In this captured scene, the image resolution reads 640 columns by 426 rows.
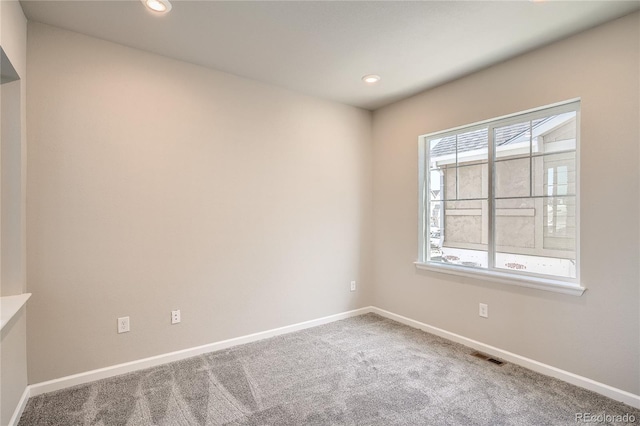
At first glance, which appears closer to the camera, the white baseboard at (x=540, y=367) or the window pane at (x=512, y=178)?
the white baseboard at (x=540, y=367)

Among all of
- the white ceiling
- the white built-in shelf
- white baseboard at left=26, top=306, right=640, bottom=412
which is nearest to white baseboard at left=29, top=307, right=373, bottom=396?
white baseboard at left=26, top=306, right=640, bottom=412

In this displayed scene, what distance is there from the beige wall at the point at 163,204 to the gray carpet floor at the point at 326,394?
1.02 feet

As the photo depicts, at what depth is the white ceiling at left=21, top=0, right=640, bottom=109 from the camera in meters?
2.00

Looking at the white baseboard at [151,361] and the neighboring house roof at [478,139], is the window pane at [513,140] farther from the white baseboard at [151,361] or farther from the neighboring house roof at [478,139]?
the white baseboard at [151,361]

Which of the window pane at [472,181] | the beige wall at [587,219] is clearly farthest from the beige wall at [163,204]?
the beige wall at [587,219]

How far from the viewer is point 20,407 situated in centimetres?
195

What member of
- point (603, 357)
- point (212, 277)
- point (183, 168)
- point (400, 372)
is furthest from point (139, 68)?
point (603, 357)

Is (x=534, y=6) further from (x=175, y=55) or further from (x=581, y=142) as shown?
(x=175, y=55)

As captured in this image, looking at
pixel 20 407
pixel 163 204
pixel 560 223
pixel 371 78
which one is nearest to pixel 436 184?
pixel 560 223

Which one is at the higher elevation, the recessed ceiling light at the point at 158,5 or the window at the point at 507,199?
the recessed ceiling light at the point at 158,5

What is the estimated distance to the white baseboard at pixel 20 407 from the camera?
1829 mm

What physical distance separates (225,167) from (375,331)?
7.36ft

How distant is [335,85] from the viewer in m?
3.21

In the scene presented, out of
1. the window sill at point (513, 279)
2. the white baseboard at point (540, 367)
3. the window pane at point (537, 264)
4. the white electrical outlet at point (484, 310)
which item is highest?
the window pane at point (537, 264)
